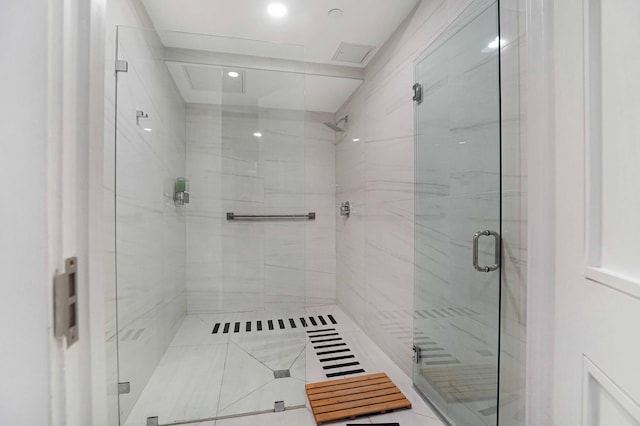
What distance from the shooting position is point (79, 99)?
402 mm

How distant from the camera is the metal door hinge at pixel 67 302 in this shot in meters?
0.37

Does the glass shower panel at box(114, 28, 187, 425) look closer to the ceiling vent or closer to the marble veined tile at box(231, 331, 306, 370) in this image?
the marble veined tile at box(231, 331, 306, 370)

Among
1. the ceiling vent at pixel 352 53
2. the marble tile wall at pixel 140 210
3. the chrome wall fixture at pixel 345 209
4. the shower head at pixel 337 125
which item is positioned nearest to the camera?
the marble tile wall at pixel 140 210

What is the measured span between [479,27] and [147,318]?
228 cm

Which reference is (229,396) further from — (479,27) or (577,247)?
(479,27)

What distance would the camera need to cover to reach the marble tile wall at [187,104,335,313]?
2.02m

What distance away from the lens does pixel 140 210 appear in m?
1.66

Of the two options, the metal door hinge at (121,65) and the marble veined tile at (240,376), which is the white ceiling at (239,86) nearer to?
the metal door hinge at (121,65)

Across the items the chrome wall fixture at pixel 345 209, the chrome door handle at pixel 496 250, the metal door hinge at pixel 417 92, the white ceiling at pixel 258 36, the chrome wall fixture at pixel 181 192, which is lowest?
the chrome door handle at pixel 496 250

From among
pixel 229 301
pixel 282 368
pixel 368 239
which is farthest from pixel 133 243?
pixel 368 239

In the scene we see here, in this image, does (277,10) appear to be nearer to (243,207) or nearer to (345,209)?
(243,207)

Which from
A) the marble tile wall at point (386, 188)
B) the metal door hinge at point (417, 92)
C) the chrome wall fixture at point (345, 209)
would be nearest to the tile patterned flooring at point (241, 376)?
the marble tile wall at point (386, 188)

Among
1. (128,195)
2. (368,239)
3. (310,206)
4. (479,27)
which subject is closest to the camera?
(479,27)

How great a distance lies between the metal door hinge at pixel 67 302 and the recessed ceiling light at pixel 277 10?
1.89 metres
